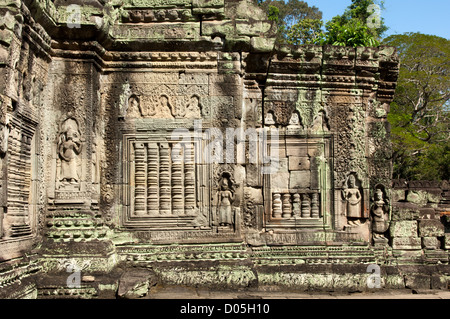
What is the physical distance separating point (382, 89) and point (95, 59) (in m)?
4.98

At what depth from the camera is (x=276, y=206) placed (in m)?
7.81

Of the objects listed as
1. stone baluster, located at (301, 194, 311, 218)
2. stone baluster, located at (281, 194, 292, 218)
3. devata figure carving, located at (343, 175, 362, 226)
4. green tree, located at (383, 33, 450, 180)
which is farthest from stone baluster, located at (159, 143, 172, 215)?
green tree, located at (383, 33, 450, 180)

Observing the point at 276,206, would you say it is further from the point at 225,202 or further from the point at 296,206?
the point at 225,202

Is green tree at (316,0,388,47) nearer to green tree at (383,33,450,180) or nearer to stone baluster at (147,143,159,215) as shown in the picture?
green tree at (383,33,450,180)

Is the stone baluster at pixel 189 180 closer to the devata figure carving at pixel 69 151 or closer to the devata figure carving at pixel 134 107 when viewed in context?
the devata figure carving at pixel 134 107

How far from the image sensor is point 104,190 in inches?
268

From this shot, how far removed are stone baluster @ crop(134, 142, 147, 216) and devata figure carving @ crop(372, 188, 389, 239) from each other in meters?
3.89

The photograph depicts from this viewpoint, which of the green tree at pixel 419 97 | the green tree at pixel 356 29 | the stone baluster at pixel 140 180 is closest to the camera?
the stone baluster at pixel 140 180

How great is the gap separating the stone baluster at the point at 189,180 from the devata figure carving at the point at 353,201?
2692 millimetres

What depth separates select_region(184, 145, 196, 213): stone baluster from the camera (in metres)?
6.93

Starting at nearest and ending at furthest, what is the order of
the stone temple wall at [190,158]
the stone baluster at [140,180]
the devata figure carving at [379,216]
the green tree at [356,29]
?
the stone temple wall at [190,158]
the stone baluster at [140,180]
the devata figure carving at [379,216]
the green tree at [356,29]

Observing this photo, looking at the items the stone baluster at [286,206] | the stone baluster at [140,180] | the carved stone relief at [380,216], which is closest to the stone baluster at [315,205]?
the stone baluster at [286,206]

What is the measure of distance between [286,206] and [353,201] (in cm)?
115

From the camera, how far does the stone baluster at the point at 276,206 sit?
7807 millimetres
